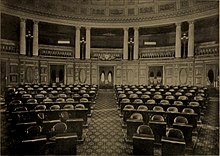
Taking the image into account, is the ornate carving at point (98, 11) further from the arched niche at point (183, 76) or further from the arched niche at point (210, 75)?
the arched niche at point (210, 75)

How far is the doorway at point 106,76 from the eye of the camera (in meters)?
24.4

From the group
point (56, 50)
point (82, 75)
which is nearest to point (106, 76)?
point (82, 75)

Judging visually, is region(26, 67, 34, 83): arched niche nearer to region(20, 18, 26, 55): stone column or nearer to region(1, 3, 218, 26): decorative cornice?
region(20, 18, 26, 55): stone column

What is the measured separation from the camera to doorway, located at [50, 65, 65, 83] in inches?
906

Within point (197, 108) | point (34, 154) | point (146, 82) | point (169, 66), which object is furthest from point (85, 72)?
point (34, 154)

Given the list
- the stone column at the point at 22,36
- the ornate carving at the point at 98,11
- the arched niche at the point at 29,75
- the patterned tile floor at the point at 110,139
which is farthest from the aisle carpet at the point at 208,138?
the stone column at the point at 22,36

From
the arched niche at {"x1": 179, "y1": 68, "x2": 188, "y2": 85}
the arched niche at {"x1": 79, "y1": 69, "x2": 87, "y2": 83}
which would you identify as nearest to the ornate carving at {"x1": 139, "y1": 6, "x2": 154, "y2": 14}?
the arched niche at {"x1": 179, "y1": 68, "x2": 188, "y2": 85}

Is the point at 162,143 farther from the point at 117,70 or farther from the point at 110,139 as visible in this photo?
the point at 117,70

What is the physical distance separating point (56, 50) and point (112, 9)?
27.1 feet

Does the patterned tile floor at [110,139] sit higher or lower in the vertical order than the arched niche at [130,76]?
lower

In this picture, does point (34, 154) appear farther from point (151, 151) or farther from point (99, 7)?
point (99, 7)

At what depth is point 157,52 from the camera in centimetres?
2433

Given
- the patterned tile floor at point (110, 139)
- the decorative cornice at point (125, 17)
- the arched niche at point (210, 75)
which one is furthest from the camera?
the decorative cornice at point (125, 17)

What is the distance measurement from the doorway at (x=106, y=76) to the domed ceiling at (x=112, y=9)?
227 inches
